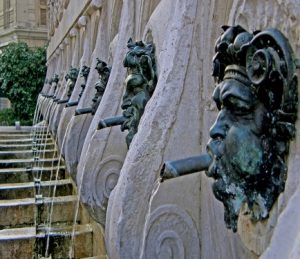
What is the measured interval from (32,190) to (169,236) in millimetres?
5650

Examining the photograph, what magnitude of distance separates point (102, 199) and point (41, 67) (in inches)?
824

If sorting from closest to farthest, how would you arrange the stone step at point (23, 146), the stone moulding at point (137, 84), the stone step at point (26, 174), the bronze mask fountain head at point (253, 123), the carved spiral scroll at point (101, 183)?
the bronze mask fountain head at point (253, 123)
the stone moulding at point (137, 84)
the carved spiral scroll at point (101, 183)
the stone step at point (26, 174)
the stone step at point (23, 146)

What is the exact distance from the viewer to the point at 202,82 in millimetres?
2061

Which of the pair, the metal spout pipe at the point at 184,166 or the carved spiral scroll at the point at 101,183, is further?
the carved spiral scroll at the point at 101,183

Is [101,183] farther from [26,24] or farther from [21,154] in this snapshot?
[26,24]

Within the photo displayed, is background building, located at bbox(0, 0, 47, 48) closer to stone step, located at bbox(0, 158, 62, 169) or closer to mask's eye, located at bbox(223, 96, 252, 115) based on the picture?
stone step, located at bbox(0, 158, 62, 169)

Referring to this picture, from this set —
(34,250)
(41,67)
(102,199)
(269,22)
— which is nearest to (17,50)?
(41,67)

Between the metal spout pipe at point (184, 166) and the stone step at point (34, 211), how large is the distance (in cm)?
474

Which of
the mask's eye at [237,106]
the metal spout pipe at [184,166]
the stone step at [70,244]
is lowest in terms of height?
the stone step at [70,244]

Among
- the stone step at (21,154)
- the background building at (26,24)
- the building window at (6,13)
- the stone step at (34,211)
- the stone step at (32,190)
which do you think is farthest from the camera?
the building window at (6,13)

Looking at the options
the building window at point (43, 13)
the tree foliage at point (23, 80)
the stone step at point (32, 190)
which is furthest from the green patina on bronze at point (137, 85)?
the building window at point (43, 13)

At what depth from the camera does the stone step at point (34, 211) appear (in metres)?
6.20

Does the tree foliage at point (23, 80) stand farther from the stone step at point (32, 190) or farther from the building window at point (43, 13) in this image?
the stone step at point (32, 190)

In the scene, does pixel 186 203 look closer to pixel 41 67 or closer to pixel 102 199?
pixel 102 199
